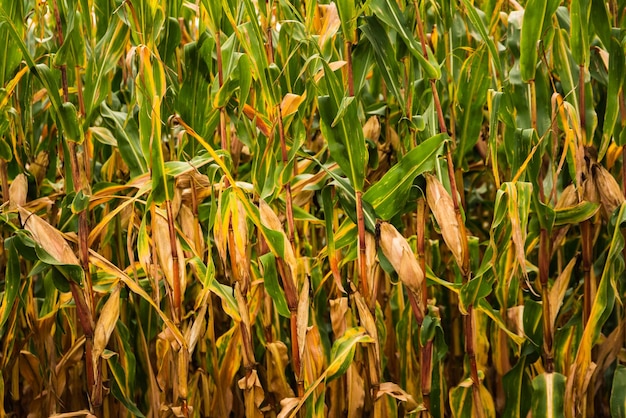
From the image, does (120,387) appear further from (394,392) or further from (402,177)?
(402,177)

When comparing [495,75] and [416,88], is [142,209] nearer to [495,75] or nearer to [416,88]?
[416,88]

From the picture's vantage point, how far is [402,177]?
97cm

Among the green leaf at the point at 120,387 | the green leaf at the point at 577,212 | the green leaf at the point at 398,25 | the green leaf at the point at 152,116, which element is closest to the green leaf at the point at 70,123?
the green leaf at the point at 152,116

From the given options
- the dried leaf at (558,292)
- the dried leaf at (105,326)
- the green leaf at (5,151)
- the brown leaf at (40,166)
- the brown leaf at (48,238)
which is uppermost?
the green leaf at (5,151)

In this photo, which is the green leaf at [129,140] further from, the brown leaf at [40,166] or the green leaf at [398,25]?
the green leaf at [398,25]

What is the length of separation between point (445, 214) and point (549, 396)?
35cm

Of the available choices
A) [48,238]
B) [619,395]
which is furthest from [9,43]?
[619,395]

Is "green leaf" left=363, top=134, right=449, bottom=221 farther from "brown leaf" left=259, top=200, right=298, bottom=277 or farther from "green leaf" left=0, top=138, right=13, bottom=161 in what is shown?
"green leaf" left=0, top=138, right=13, bottom=161

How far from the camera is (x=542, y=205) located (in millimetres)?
1003

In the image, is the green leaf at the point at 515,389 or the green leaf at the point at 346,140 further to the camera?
the green leaf at the point at 515,389

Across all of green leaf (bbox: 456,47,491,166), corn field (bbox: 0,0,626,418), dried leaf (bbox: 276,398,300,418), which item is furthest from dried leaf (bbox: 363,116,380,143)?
dried leaf (bbox: 276,398,300,418)

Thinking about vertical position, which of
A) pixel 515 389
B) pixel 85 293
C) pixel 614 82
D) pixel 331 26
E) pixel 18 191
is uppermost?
pixel 331 26

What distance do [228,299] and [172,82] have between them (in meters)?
0.39

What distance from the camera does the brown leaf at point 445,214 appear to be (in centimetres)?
95
